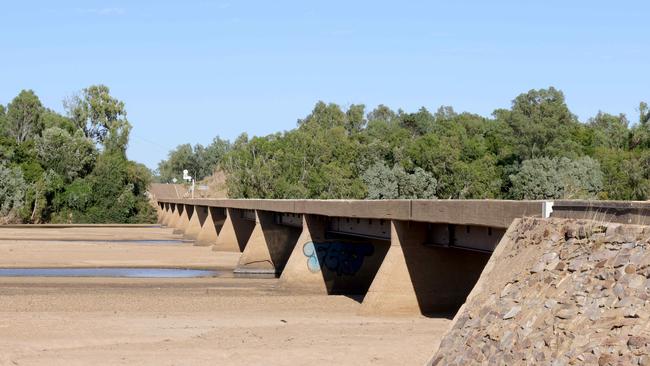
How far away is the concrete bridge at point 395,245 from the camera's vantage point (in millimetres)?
21969

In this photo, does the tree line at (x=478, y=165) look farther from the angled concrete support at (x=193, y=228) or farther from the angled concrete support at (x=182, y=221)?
the angled concrete support at (x=193, y=228)

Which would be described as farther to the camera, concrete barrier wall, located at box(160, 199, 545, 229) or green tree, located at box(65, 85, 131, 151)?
green tree, located at box(65, 85, 131, 151)

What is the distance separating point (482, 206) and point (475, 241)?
3265 mm

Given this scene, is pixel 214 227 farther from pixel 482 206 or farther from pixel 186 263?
pixel 482 206

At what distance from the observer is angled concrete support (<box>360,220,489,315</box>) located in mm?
28506

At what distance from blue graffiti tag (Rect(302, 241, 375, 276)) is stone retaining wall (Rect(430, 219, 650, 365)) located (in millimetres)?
20678

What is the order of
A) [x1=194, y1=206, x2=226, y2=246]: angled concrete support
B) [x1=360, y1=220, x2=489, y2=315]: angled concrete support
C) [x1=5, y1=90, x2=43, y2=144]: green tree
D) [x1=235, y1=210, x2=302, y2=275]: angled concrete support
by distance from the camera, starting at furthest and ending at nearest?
[x1=5, y1=90, x2=43, y2=144]: green tree
[x1=194, y1=206, x2=226, y2=246]: angled concrete support
[x1=235, y1=210, x2=302, y2=275]: angled concrete support
[x1=360, y1=220, x2=489, y2=315]: angled concrete support

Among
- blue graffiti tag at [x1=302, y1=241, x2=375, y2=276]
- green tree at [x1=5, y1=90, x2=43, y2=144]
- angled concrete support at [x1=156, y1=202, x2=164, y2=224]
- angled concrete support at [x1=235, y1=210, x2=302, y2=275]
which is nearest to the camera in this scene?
blue graffiti tag at [x1=302, y1=241, x2=375, y2=276]

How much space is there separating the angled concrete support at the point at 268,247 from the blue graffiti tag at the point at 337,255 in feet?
32.1

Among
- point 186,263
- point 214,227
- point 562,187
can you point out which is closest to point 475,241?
point 186,263

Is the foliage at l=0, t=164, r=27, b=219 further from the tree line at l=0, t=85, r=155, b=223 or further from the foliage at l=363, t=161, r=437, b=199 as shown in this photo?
the foliage at l=363, t=161, r=437, b=199

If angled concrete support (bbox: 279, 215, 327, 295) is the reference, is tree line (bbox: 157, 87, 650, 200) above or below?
above

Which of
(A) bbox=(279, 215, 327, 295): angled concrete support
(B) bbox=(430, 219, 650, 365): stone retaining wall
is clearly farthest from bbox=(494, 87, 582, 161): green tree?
(B) bbox=(430, 219, 650, 365): stone retaining wall

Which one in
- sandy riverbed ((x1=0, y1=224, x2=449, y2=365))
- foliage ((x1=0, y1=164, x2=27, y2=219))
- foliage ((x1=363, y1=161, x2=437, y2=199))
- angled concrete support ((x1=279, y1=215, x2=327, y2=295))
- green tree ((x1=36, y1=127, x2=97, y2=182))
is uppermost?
green tree ((x1=36, y1=127, x2=97, y2=182))
